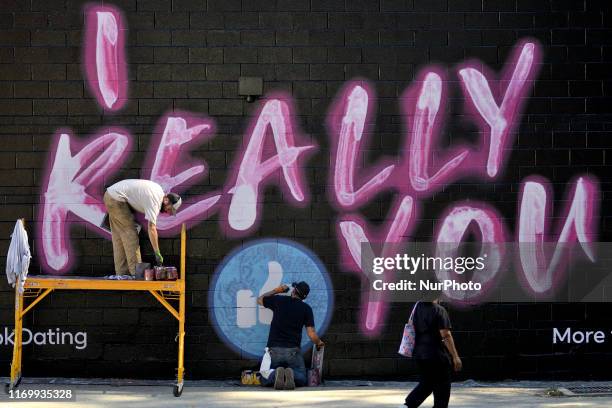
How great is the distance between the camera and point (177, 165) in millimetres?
10258

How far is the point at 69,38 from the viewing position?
10.2m

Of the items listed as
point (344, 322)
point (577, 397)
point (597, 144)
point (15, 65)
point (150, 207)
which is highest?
point (15, 65)

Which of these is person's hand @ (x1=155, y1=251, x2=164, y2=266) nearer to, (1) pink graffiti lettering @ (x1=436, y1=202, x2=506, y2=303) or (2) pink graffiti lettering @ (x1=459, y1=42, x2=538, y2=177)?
(1) pink graffiti lettering @ (x1=436, y1=202, x2=506, y2=303)

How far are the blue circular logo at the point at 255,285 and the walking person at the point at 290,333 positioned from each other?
9.4 inches

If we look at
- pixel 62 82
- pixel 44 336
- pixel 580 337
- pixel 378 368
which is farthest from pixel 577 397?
pixel 62 82

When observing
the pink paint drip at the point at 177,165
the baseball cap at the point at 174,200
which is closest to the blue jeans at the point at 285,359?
the pink paint drip at the point at 177,165

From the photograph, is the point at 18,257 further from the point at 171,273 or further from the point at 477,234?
the point at 477,234

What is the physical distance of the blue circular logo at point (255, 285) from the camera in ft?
33.7

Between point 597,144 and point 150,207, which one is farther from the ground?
point 597,144

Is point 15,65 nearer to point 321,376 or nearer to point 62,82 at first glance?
point 62,82

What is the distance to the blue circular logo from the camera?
10273 millimetres

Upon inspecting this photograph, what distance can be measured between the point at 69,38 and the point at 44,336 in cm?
311

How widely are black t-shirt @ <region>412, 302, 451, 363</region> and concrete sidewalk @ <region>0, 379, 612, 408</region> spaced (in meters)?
0.96

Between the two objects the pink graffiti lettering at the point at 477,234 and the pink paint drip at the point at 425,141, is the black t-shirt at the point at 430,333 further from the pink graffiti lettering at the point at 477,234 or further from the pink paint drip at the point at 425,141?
the pink paint drip at the point at 425,141
